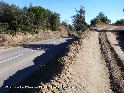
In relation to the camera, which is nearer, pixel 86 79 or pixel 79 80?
pixel 79 80

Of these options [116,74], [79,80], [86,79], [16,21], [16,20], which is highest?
[16,20]

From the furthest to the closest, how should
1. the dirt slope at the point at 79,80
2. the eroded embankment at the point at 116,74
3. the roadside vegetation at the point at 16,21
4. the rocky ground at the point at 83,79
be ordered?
the roadside vegetation at the point at 16,21 < the eroded embankment at the point at 116,74 < the rocky ground at the point at 83,79 < the dirt slope at the point at 79,80

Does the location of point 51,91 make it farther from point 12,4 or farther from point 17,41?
point 12,4

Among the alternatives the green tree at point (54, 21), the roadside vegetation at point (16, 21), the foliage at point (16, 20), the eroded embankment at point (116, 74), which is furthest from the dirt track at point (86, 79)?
the green tree at point (54, 21)

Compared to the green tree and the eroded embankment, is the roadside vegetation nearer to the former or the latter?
the green tree

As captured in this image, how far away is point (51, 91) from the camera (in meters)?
15.0

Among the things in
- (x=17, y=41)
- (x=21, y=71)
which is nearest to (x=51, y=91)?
(x=21, y=71)

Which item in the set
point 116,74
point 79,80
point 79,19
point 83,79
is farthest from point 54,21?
point 79,80

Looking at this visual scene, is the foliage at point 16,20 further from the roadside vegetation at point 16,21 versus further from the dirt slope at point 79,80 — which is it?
the dirt slope at point 79,80

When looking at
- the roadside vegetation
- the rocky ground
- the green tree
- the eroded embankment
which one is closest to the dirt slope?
the rocky ground

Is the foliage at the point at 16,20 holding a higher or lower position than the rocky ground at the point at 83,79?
higher

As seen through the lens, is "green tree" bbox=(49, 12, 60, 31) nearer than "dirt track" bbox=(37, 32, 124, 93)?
No

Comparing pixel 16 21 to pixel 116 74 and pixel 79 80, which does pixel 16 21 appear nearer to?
pixel 116 74

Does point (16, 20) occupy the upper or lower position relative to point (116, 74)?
upper
